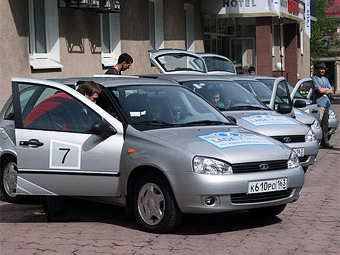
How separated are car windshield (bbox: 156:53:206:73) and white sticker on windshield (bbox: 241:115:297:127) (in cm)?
346

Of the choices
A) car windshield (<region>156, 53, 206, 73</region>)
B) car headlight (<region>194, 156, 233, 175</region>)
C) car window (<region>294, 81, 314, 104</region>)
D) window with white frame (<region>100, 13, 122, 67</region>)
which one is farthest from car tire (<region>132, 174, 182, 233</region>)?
window with white frame (<region>100, 13, 122, 67</region>)

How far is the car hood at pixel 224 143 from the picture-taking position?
7.12 meters

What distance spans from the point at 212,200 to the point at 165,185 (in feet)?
1.52

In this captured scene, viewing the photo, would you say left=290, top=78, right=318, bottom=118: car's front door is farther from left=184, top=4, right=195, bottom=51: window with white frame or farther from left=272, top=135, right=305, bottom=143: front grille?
left=184, top=4, right=195, bottom=51: window with white frame

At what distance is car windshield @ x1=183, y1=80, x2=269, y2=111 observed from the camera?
36.7 ft

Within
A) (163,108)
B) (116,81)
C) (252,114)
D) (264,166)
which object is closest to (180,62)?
(252,114)

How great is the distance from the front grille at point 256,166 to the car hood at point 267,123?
113 inches

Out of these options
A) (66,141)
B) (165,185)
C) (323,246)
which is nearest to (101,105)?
(66,141)

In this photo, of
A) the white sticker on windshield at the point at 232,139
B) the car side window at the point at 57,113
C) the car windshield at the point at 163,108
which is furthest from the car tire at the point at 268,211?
the car side window at the point at 57,113

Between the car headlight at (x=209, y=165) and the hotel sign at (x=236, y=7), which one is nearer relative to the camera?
the car headlight at (x=209, y=165)

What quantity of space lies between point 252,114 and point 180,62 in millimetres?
4400

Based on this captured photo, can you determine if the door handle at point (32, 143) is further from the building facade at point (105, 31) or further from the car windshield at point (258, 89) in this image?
the building facade at point (105, 31)

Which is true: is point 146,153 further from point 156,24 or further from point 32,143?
point 156,24

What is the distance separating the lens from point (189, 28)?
2541cm
